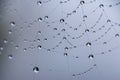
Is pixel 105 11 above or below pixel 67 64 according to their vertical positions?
above

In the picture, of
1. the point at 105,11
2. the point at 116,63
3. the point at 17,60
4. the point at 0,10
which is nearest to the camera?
the point at 116,63

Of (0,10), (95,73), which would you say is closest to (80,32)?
(95,73)

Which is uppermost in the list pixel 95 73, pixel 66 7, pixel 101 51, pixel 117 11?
pixel 66 7

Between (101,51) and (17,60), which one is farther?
(17,60)

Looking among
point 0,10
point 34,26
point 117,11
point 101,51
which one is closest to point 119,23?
point 117,11

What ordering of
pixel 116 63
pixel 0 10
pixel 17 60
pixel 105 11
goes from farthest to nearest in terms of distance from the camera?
pixel 0 10, pixel 17 60, pixel 105 11, pixel 116 63

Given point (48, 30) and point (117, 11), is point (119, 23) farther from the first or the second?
point (48, 30)
